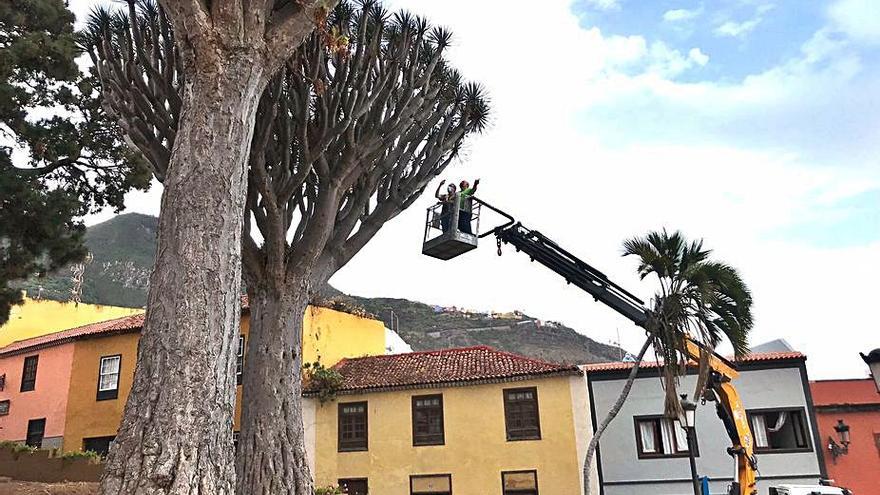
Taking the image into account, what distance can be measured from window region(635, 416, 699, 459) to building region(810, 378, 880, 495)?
12.5 ft

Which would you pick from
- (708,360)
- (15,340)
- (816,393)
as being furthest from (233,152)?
(15,340)

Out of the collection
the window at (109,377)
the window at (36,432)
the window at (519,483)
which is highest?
the window at (109,377)

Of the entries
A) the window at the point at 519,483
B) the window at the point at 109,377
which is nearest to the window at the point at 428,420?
the window at the point at 519,483

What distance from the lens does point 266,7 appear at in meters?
7.23

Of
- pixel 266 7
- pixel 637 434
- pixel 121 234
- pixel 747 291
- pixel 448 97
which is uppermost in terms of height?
pixel 121 234

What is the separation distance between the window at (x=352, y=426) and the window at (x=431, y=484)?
6.53 feet

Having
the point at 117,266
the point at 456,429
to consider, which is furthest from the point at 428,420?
the point at 117,266

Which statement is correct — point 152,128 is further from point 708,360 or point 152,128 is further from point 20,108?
point 708,360

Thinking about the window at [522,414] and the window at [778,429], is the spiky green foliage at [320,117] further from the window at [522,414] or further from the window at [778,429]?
the window at [778,429]

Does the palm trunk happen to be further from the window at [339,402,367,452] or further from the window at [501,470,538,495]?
the window at [339,402,367,452]

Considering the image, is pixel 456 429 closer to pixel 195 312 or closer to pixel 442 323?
pixel 195 312

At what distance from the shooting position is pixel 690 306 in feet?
41.1

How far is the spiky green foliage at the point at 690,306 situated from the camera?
12211mm

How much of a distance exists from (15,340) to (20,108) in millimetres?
20361
